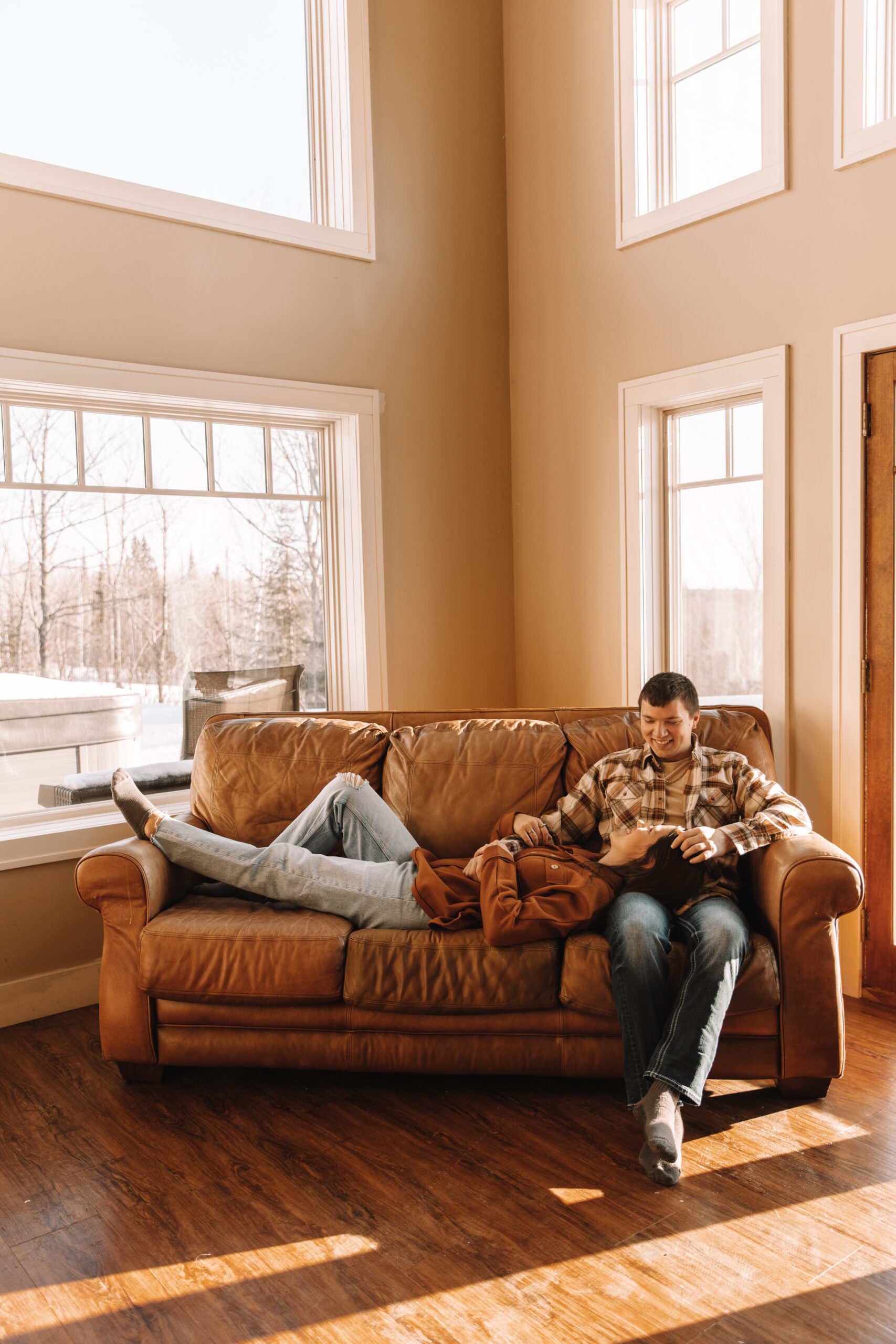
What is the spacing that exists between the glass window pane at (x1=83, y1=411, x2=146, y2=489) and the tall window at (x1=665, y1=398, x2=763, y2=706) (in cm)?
199

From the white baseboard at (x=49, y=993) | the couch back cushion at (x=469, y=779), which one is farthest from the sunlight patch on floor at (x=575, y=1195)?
the white baseboard at (x=49, y=993)

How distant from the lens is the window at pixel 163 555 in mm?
3357

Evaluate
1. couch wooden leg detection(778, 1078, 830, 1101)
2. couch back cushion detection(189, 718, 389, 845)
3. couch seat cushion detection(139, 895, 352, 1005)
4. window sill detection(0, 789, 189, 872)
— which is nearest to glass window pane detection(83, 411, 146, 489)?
couch back cushion detection(189, 718, 389, 845)

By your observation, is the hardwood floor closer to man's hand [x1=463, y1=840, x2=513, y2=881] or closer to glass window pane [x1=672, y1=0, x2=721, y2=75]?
man's hand [x1=463, y1=840, x2=513, y2=881]

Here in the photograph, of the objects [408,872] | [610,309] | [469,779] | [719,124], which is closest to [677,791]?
[469,779]

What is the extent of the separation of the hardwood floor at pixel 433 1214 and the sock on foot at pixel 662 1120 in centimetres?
10

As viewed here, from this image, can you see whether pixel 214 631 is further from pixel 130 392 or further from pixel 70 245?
pixel 70 245

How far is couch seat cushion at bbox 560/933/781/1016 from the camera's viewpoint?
2420 millimetres

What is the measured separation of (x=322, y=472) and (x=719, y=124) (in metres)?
1.93

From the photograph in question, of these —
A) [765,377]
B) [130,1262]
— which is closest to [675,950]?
[130,1262]

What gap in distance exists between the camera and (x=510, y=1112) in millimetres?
2543

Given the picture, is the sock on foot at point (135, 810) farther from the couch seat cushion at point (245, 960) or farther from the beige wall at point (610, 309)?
the beige wall at point (610, 309)

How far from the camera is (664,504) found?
390 cm

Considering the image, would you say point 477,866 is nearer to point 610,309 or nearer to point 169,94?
point 610,309
